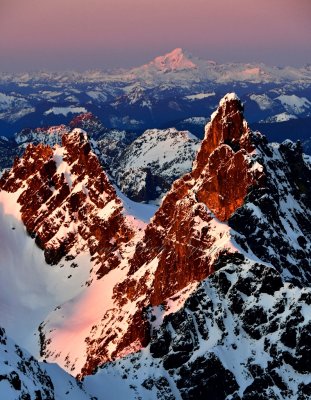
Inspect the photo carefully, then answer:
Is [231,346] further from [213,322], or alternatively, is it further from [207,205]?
[207,205]

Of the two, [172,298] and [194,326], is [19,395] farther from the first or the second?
[172,298]

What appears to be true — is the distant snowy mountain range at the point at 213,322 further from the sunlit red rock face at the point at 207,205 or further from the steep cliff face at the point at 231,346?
the sunlit red rock face at the point at 207,205

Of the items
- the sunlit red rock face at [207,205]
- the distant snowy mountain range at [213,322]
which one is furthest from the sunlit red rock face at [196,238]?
the distant snowy mountain range at [213,322]

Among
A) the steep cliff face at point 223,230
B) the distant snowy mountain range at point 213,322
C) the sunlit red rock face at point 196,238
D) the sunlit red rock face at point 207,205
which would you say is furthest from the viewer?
the sunlit red rock face at point 207,205

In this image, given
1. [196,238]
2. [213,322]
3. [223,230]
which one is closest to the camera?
[213,322]

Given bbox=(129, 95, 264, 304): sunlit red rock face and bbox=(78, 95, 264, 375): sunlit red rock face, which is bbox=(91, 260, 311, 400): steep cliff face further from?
bbox=(129, 95, 264, 304): sunlit red rock face

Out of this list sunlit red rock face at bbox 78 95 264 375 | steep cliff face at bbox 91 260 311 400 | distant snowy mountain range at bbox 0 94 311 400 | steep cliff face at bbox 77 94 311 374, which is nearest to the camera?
distant snowy mountain range at bbox 0 94 311 400

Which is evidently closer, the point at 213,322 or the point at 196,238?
the point at 213,322

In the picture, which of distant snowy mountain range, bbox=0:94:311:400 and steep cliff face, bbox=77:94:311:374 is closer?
distant snowy mountain range, bbox=0:94:311:400

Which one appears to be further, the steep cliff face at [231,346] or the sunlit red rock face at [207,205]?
the sunlit red rock face at [207,205]

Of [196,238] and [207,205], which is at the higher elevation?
[196,238]

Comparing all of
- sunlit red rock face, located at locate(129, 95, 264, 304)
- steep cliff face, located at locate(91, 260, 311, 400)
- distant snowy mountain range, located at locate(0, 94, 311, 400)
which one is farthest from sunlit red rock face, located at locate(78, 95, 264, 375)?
steep cliff face, located at locate(91, 260, 311, 400)

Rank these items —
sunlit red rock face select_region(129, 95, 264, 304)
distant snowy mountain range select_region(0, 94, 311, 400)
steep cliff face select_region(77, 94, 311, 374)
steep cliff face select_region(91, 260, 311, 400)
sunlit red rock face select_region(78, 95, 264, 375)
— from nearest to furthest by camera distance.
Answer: distant snowy mountain range select_region(0, 94, 311, 400), steep cliff face select_region(91, 260, 311, 400), sunlit red rock face select_region(78, 95, 264, 375), steep cliff face select_region(77, 94, 311, 374), sunlit red rock face select_region(129, 95, 264, 304)

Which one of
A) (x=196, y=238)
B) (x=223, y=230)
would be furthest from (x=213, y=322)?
(x=196, y=238)
